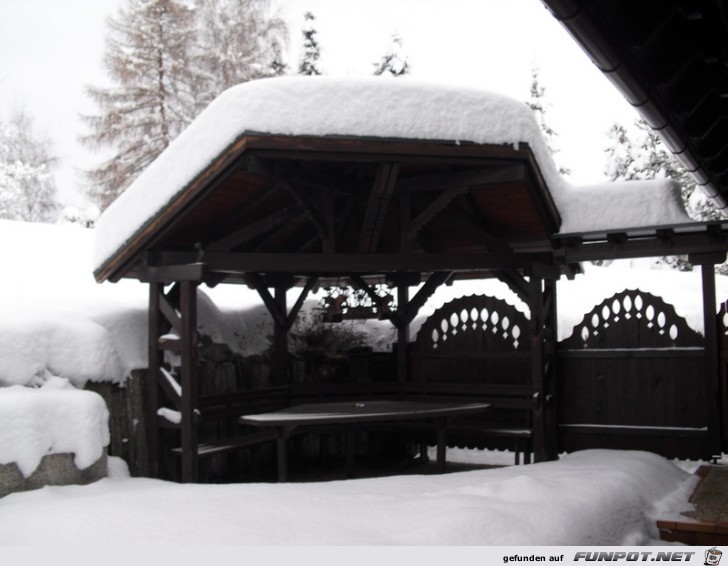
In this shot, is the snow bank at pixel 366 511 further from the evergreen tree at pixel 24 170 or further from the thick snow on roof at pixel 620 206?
the evergreen tree at pixel 24 170

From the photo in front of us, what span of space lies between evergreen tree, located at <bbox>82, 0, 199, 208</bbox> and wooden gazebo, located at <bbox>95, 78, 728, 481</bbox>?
43.0 feet

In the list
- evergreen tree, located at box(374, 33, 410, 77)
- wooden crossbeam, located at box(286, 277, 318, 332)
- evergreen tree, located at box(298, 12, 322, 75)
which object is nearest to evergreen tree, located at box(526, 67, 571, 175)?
evergreen tree, located at box(374, 33, 410, 77)

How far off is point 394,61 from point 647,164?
9.79 m

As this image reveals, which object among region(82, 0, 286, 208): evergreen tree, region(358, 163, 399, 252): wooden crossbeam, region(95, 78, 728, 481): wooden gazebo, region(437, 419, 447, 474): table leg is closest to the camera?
region(95, 78, 728, 481): wooden gazebo

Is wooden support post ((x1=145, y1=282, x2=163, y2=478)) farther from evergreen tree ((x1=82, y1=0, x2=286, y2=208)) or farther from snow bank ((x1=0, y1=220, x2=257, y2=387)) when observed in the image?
evergreen tree ((x1=82, y1=0, x2=286, y2=208))

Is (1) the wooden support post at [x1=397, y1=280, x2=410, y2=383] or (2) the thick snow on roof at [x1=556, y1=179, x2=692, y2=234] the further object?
(1) the wooden support post at [x1=397, y1=280, x2=410, y2=383]

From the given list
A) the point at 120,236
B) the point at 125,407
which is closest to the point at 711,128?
the point at 120,236

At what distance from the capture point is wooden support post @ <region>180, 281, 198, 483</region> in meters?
8.18

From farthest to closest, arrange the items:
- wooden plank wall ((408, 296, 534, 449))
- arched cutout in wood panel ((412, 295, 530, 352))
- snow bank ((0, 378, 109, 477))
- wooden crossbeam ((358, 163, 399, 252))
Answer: arched cutout in wood panel ((412, 295, 530, 352)), wooden plank wall ((408, 296, 534, 449)), wooden crossbeam ((358, 163, 399, 252)), snow bank ((0, 378, 109, 477))

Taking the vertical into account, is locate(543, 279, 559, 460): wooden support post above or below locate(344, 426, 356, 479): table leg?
above

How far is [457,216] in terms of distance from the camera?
31.4ft

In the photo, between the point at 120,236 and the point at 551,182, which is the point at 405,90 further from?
the point at 120,236

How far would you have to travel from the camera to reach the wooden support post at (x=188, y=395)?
8.18 metres

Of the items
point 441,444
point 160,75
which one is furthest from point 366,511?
point 160,75
